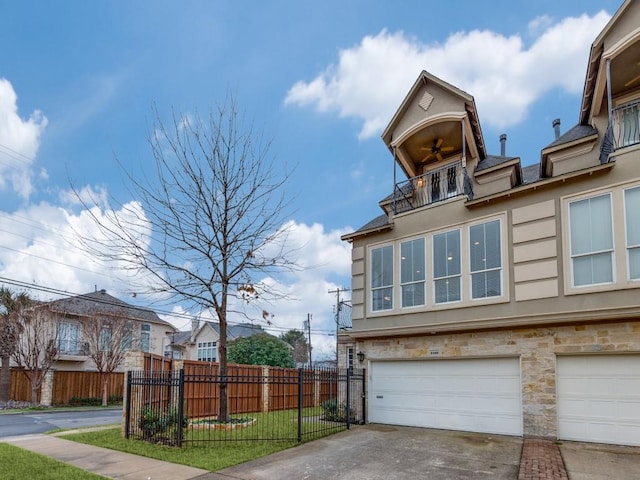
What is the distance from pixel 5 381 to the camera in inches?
864

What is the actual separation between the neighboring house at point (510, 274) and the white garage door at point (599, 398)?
0.06ft

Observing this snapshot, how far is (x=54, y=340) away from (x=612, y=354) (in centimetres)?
2274

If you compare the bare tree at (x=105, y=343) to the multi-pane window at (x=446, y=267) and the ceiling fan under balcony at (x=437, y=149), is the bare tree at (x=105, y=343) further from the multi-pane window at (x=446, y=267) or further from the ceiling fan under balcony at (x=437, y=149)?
the ceiling fan under balcony at (x=437, y=149)

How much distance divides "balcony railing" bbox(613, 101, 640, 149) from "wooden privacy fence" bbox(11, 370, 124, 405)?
24311 millimetres

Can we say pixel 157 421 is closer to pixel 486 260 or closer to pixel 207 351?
pixel 486 260

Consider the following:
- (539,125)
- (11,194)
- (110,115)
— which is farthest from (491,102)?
(11,194)

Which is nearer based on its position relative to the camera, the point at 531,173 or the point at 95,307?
the point at 531,173

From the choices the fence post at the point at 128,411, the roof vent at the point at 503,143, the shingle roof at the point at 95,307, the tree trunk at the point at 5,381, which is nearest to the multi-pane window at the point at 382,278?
the roof vent at the point at 503,143

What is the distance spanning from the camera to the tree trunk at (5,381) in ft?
71.4

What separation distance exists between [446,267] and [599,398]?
411cm

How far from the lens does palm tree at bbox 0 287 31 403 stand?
20.8 meters

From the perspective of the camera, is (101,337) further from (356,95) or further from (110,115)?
(356,95)

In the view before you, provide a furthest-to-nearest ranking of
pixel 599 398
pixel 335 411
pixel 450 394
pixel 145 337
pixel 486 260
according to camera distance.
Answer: pixel 145 337 < pixel 335 411 < pixel 450 394 < pixel 486 260 < pixel 599 398

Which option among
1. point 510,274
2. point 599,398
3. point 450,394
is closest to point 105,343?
point 450,394
